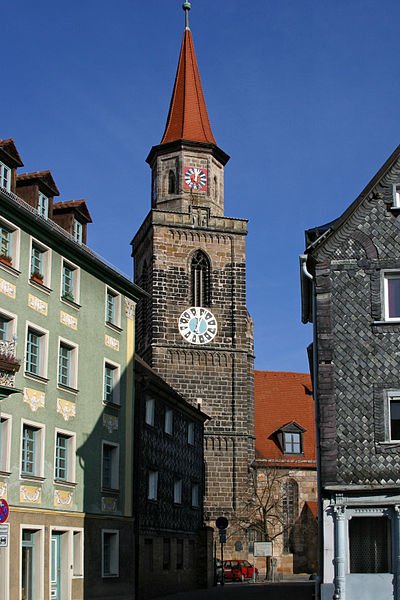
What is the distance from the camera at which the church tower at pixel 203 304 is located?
59219 mm

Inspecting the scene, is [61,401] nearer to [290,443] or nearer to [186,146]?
[186,146]

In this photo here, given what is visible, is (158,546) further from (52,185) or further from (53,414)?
(52,185)

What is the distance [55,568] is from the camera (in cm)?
Answer: 2792

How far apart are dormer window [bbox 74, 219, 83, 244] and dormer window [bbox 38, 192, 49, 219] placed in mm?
1728

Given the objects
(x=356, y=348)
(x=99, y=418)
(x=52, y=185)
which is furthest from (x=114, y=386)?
(x=356, y=348)

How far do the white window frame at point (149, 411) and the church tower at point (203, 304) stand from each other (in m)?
21.2

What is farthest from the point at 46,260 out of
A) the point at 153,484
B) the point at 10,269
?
the point at 153,484

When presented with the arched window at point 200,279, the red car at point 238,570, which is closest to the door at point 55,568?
the red car at point 238,570

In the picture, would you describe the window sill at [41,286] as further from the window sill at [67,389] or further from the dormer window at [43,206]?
the dormer window at [43,206]

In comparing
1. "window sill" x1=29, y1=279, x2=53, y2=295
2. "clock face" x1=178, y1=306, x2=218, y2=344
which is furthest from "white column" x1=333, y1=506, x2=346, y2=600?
"clock face" x1=178, y1=306, x2=218, y2=344

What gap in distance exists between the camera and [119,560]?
3203 cm

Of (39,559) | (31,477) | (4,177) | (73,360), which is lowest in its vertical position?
(39,559)

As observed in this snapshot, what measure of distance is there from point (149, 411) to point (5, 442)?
11852mm

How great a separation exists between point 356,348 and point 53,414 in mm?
9262
